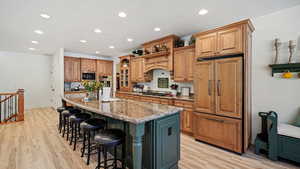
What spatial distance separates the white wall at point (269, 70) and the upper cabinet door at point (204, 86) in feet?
3.22

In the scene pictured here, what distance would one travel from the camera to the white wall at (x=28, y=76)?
249 inches

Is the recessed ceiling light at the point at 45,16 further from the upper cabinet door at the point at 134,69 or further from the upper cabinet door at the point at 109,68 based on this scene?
the upper cabinet door at the point at 109,68

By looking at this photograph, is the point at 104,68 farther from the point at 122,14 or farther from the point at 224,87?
the point at 224,87

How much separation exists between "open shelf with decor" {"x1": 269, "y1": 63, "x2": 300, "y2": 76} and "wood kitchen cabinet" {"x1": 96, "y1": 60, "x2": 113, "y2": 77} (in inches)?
264

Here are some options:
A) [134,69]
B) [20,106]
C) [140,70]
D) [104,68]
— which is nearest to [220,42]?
[140,70]

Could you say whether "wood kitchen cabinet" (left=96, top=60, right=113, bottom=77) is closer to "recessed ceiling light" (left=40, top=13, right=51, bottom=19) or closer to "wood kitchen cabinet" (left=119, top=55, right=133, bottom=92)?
"wood kitchen cabinet" (left=119, top=55, right=133, bottom=92)

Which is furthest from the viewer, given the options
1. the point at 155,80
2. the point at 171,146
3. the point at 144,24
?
the point at 155,80

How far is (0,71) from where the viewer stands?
244 inches

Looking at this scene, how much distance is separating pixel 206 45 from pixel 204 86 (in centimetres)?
91

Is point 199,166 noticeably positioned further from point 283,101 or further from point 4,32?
point 4,32

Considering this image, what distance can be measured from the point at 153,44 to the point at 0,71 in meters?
7.06

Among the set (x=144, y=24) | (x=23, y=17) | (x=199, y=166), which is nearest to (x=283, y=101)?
(x=199, y=166)

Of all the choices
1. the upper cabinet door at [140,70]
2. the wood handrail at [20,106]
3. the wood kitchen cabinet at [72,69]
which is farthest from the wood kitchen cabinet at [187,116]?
the wood handrail at [20,106]

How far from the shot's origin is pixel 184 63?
3.90 m
